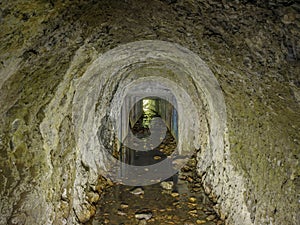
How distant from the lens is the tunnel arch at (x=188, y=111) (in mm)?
3227

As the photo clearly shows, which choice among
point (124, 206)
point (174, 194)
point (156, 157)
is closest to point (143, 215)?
point (124, 206)

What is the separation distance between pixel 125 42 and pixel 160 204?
2.90 m

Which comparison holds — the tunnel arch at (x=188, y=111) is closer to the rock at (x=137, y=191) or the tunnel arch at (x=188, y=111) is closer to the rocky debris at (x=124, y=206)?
the rocky debris at (x=124, y=206)

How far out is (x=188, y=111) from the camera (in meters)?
6.55

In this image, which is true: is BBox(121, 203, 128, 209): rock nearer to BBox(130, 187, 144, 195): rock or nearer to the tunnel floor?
the tunnel floor

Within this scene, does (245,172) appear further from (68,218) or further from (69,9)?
(69,9)

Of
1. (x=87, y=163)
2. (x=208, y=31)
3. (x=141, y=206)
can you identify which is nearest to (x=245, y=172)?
(x=208, y=31)

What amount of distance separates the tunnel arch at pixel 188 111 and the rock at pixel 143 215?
0.95 meters

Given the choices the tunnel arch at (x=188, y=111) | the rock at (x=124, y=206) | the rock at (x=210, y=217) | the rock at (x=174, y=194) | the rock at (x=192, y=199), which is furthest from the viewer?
the rock at (x=174, y=194)

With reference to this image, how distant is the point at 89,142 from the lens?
441 cm

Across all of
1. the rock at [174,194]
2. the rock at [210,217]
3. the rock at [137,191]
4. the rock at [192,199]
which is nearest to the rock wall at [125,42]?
the rock at [210,217]

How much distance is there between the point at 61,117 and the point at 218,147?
8.22 ft

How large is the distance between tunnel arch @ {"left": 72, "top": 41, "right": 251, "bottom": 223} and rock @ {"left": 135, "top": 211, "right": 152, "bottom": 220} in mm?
954

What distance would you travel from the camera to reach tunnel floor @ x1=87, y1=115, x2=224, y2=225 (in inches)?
158
